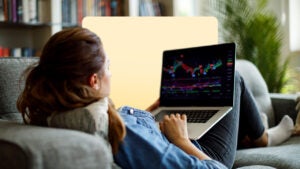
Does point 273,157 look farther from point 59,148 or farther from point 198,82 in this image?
point 59,148

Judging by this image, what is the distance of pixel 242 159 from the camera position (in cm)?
167

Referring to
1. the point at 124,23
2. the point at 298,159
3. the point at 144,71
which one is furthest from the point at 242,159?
the point at 124,23

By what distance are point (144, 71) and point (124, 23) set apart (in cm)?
22

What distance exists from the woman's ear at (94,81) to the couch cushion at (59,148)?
0.59ft

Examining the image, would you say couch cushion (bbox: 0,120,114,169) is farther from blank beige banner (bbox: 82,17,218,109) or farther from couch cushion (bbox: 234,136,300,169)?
blank beige banner (bbox: 82,17,218,109)

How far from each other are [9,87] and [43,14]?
4.58 ft

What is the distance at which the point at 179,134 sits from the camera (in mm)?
1193

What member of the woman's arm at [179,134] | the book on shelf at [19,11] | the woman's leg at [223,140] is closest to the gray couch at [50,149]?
the woman's arm at [179,134]

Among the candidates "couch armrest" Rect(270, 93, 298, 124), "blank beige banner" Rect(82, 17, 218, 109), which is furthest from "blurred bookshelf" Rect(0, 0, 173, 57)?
"couch armrest" Rect(270, 93, 298, 124)

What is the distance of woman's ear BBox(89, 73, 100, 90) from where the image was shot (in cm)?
101

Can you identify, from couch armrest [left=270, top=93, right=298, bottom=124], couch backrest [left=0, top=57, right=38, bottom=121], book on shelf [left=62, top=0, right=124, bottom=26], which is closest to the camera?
couch backrest [left=0, top=57, right=38, bottom=121]

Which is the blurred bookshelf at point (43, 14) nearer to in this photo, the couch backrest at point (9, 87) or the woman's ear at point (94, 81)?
the couch backrest at point (9, 87)

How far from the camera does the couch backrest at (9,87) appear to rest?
4.58 ft

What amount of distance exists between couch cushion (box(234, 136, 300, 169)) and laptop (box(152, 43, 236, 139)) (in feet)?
0.80
